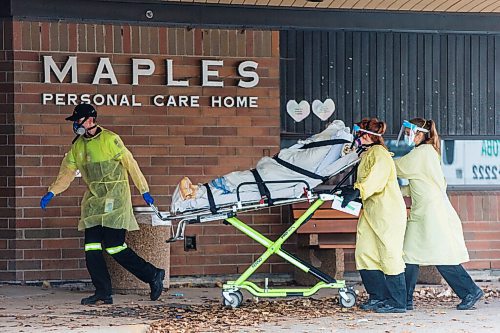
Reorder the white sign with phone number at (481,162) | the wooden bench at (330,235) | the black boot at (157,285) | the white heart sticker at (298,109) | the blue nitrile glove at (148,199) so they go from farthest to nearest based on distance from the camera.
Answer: the white sign with phone number at (481,162) → the white heart sticker at (298,109) → the wooden bench at (330,235) → the black boot at (157,285) → the blue nitrile glove at (148,199)

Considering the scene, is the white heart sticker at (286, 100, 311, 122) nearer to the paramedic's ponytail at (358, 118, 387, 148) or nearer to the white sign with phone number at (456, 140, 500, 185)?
the white sign with phone number at (456, 140, 500, 185)

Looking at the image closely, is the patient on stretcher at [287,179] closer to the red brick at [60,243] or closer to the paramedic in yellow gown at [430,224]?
the paramedic in yellow gown at [430,224]

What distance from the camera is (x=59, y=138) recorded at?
1142 cm

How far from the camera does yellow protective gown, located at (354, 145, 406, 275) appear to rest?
929cm

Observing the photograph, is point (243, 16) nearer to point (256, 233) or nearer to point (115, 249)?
point (256, 233)

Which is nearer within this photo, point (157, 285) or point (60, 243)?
point (157, 285)

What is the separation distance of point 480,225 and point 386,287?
340cm

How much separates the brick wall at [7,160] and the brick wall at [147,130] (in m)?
0.02

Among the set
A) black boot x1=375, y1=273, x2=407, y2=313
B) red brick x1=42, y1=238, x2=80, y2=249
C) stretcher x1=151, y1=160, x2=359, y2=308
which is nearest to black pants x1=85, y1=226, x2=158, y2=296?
stretcher x1=151, y1=160, x2=359, y2=308

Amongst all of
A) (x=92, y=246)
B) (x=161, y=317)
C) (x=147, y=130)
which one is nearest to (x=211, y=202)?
(x=161, y=317)

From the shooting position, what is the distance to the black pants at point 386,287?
9.37 m

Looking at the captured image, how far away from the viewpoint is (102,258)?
10133 mm

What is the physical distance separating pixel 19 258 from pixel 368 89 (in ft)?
14.8

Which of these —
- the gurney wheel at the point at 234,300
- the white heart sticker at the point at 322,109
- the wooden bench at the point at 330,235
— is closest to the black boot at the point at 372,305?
the gurney wheel at the point at 234,300
